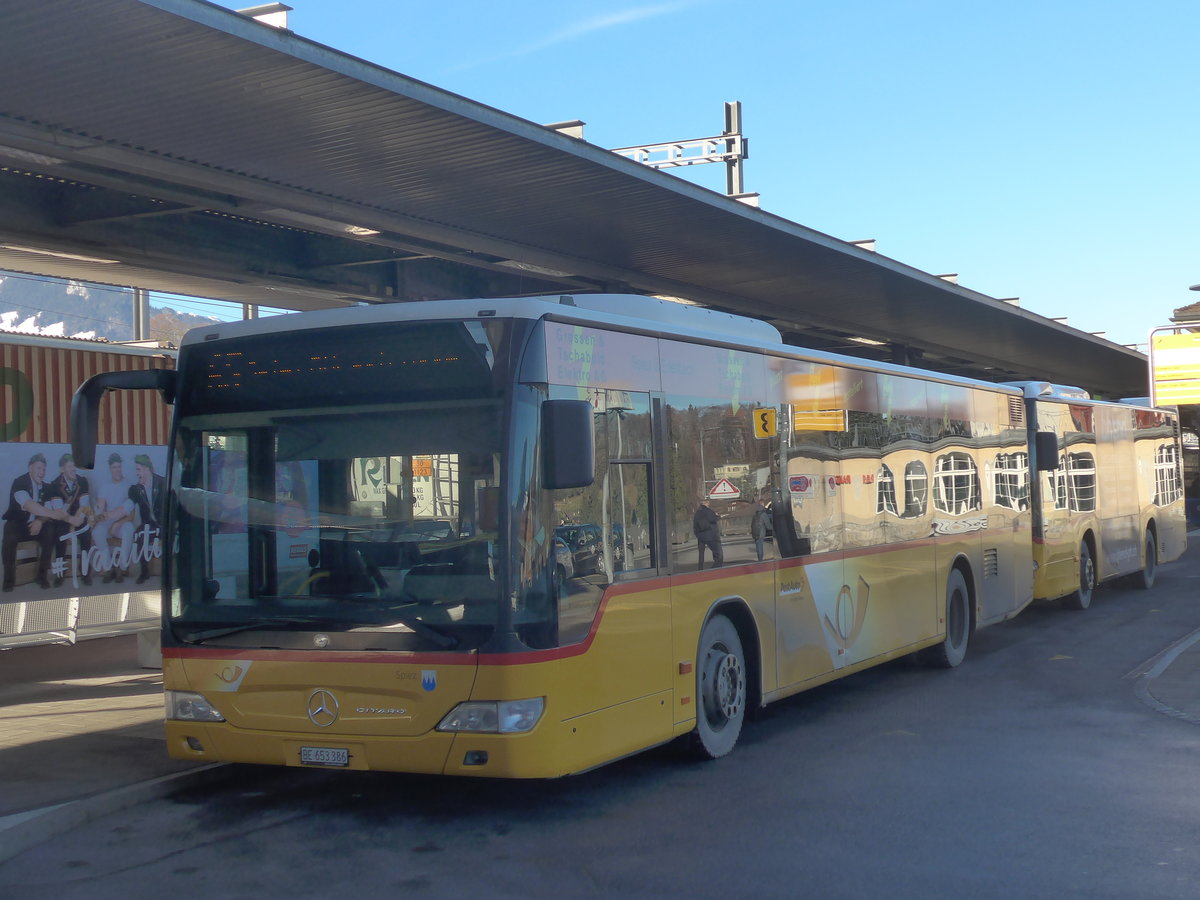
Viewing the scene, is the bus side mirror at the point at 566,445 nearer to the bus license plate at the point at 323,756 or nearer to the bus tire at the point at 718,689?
the bus license plate at the point at 323,756

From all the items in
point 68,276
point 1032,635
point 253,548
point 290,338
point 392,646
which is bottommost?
point 1032,635

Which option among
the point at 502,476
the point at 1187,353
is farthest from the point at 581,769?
the point at 1187,353

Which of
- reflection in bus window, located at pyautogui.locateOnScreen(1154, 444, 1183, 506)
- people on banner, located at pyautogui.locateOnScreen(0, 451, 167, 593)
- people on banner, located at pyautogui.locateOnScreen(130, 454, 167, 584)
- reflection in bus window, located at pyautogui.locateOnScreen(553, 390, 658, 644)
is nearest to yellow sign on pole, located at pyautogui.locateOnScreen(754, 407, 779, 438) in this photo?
reflection in bus window, located at pyautogui.locateOnScreen(553, 390, 658, 644)

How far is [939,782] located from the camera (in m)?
8.07

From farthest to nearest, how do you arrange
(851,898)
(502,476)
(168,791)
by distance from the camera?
(168,791) < (502,476) < (851,898)

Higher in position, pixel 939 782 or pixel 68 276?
pixel 68 276

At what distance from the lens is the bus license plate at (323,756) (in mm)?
7074

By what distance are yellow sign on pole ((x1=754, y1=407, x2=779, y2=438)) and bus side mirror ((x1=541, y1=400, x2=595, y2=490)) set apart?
278 centimetres

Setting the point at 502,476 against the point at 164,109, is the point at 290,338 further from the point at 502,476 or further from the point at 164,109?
the point at 164,109

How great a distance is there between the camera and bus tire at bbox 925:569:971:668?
1340 centimetres

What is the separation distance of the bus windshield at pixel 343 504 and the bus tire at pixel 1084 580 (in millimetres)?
14370

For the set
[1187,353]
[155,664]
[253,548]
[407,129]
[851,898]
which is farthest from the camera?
[1187,353]

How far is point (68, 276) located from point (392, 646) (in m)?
12.5

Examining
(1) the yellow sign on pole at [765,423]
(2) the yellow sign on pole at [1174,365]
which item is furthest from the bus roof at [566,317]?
(2) the yellow sign on pole at [1174,365]
